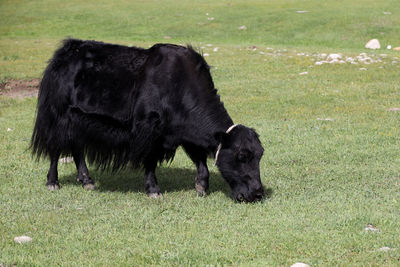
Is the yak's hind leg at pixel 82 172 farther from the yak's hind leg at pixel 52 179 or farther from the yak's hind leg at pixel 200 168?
A: the yak's hind leg at pixel 200 168

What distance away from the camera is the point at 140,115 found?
6039mm

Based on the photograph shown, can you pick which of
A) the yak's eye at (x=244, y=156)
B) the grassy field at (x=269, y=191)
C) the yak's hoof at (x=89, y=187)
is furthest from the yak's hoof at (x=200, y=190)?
the yak's hoof at (x=89, y=187)

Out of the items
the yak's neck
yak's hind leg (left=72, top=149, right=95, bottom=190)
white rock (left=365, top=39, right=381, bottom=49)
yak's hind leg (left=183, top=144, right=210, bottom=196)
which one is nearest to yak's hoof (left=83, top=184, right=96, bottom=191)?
yak's hind leg (left=72, top=149, right=95, bottom=190)

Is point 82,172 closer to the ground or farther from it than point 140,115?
closer to the ground

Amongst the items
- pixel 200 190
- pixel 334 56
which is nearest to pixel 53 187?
pixel 200 190

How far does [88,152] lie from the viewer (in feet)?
21.5

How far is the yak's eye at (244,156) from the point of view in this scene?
558 cm

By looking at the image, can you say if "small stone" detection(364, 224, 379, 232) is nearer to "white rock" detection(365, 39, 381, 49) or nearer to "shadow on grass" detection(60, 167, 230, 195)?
"shadow on grass" detection(60, 167, 230, 195)

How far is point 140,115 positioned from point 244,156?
1.23m

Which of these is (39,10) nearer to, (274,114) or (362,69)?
(362,69)

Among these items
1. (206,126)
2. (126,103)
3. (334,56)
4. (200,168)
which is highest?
(126,103)

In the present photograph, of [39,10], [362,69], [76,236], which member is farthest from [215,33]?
[76,236]

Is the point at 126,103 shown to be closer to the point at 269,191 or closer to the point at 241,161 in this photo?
the point at 241,161

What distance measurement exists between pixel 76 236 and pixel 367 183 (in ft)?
10.5
